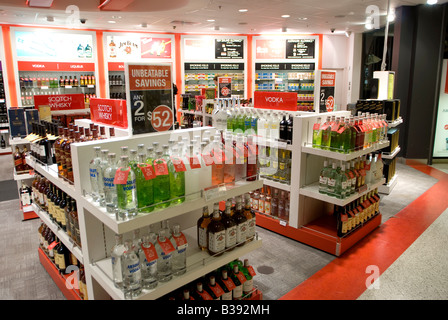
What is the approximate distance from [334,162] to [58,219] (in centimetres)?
274

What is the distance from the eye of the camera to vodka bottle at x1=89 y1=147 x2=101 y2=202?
6.61 feet

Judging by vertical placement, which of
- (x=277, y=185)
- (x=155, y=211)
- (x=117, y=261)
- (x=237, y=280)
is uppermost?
(x=155, y=211)

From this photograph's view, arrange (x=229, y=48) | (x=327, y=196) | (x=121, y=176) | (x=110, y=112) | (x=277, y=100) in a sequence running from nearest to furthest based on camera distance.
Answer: (x=121, y=176) < (x=110, y=112) < (x=327, y=196) < (x=277, y=100) < (x=229, y=48)

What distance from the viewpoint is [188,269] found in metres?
2.09

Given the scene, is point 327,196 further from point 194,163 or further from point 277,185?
point 194,163

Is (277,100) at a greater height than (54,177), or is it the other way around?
(277,100)

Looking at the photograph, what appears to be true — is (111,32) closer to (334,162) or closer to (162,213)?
(334,162)

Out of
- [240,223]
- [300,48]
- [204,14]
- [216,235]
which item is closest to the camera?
[216,235]

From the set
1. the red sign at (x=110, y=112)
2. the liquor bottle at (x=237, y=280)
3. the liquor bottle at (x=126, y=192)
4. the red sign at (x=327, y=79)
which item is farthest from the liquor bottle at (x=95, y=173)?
the red sign at (x=327, y=79)

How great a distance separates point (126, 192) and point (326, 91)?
321 centimetres

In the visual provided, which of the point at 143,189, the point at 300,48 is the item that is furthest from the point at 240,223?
the point at 300,48

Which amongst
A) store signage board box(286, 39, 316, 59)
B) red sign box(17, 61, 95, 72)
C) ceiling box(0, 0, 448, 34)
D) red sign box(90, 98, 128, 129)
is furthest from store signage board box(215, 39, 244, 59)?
red sign box(90, 98, 128, 129)

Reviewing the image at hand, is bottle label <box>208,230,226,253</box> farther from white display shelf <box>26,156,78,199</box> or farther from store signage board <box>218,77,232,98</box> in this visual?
store signage board <box>218,77,232,98</box>

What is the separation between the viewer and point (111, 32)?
33.2ft
